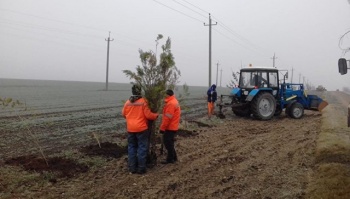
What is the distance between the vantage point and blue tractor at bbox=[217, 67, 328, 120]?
15.4 meters

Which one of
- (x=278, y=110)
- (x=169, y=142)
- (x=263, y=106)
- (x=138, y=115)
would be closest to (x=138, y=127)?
(x=138, y=115)

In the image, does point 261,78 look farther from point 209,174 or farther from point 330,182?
point 330,182

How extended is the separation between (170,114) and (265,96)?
9.16 metres

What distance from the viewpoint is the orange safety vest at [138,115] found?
683cm

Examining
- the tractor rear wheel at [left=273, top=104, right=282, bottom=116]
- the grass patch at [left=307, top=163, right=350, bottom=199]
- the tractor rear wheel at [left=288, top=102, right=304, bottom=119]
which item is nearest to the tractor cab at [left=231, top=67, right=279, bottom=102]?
the tractor rear wheel at [left=273, top=104, right=282, bottom=116]

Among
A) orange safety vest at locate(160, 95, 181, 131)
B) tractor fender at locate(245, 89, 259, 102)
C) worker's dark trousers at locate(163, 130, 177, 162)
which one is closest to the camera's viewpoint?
orange safety vest at locate(160, 95, 181, 131)

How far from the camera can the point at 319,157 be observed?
25.5ft

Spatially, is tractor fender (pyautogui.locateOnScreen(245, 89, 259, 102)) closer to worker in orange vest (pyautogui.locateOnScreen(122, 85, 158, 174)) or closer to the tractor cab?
the tractor cab

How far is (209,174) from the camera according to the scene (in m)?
6.69

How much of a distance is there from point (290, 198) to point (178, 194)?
73.0 inches

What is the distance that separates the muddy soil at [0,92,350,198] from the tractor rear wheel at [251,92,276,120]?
4612mm

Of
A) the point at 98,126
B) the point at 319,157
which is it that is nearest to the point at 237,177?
the point at 319,157

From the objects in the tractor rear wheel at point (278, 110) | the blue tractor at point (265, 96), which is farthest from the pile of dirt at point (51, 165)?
the tractor rear wheel at point (278, 110)

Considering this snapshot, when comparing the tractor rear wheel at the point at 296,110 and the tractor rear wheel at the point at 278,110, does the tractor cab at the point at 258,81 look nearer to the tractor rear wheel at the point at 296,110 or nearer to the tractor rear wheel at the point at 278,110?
the tractor rear wheel at the point at 278,110
